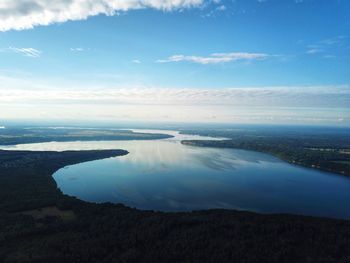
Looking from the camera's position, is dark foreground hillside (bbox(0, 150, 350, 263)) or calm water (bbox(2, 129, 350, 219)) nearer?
dark foreground hillside (bbox(0, 150, 350, 263))

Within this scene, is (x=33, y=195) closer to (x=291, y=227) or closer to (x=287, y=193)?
(x=291, y=227)

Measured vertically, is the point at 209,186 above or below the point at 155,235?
above

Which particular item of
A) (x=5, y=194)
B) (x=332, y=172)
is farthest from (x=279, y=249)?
(x=332, y=172)

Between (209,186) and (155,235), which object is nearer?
(155,235)
